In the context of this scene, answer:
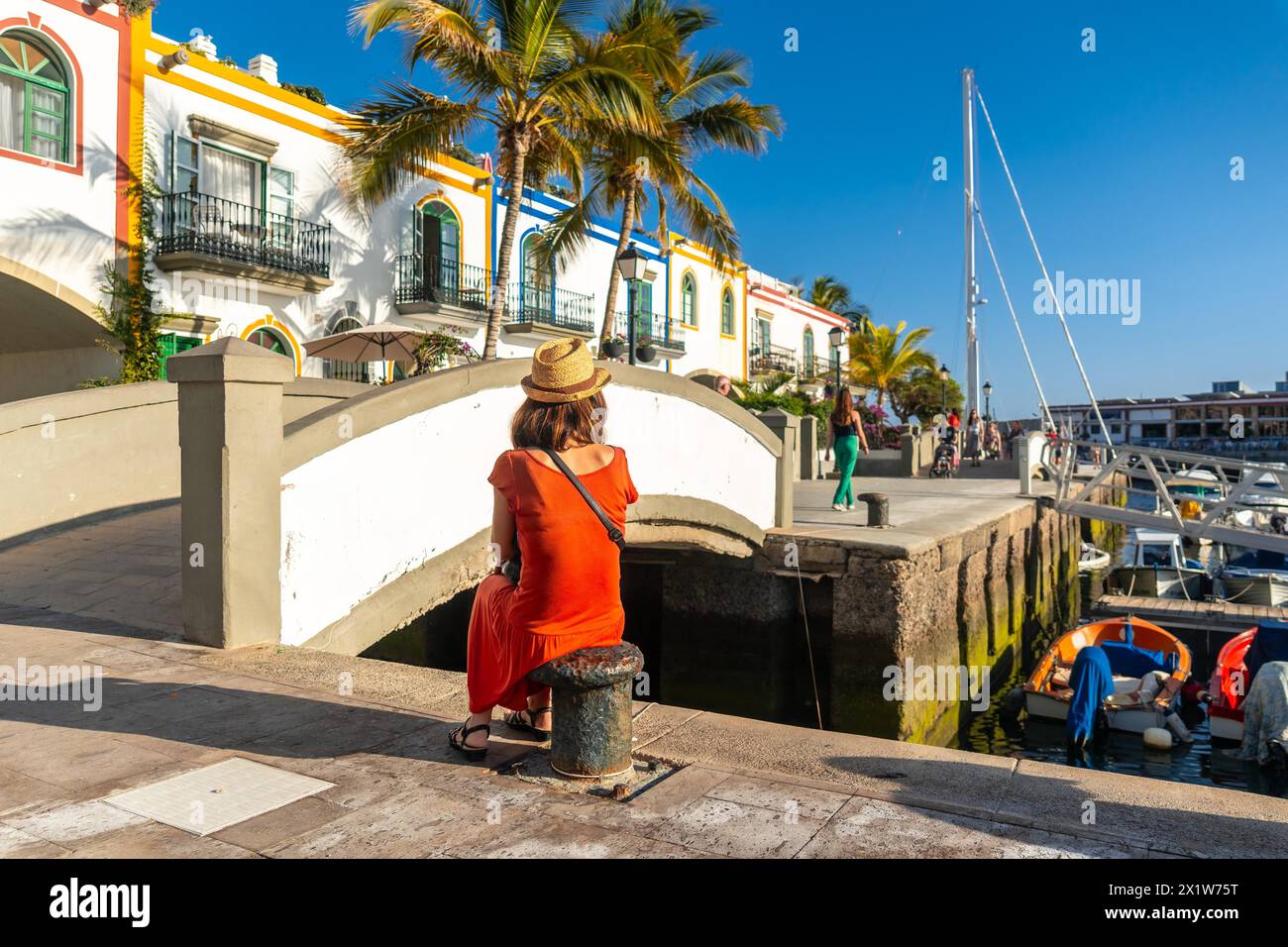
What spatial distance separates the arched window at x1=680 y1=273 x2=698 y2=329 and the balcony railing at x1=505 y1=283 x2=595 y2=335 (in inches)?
195

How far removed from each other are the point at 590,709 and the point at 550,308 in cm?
2028

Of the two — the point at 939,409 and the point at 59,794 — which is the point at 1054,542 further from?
the point at 939,409

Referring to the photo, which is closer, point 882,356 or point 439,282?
point 439,282

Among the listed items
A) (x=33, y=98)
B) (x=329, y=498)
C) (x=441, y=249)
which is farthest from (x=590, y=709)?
(x=441, y=249)

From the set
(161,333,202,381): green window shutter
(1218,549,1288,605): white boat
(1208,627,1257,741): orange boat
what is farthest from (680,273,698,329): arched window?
(1208,627,1257,741): orange boat

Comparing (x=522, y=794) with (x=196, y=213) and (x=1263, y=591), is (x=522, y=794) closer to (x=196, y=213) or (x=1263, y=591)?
(x=196, y=213)

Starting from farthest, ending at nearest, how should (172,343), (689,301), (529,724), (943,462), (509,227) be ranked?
(689,301) → (943,462) → (509,227) → (172,343) → (529,724)

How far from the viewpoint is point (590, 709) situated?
3.29 metres

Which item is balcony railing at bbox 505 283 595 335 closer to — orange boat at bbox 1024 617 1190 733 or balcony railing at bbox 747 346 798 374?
balcony railing at bbox 747 346 798 374

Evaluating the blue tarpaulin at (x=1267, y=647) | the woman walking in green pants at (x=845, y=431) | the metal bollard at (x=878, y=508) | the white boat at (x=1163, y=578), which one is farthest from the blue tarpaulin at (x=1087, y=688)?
the white boat at (x=1163, y=578)

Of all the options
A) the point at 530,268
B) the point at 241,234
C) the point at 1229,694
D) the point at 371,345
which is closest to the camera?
the point at 1229,694

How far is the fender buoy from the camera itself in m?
10.7

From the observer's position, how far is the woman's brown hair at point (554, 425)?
11.3ft
